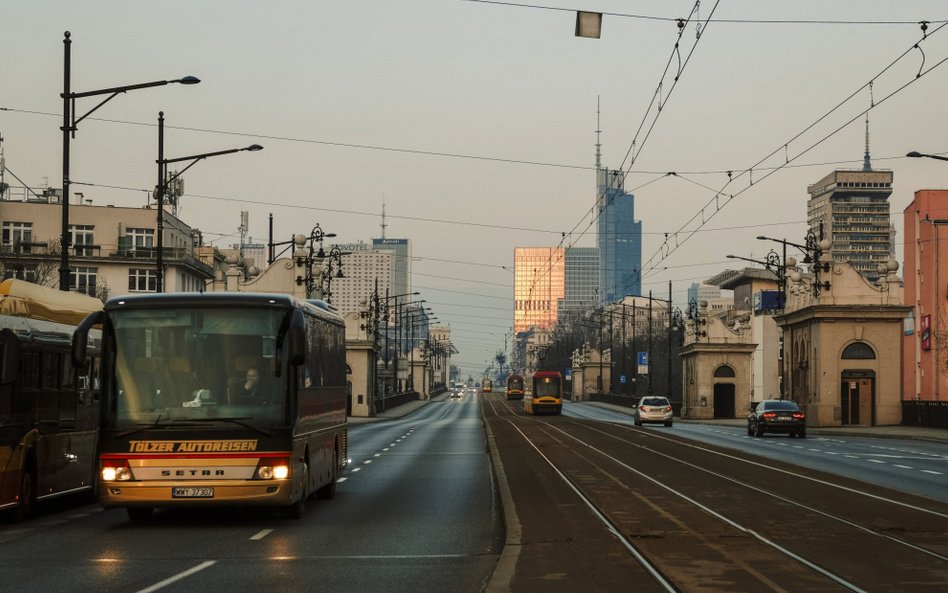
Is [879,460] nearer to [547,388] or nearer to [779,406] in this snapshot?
[779,406]

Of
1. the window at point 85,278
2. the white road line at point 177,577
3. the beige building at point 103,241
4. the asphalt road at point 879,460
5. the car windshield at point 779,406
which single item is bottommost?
the asphalt road at point 879,460

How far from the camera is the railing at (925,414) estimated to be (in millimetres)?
63906

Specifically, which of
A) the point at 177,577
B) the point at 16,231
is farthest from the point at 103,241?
the point at 177,577

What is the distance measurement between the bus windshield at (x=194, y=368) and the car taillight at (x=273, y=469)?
0.46 meters

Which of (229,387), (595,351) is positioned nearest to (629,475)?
(229,387)

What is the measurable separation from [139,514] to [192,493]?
2546 millimetres

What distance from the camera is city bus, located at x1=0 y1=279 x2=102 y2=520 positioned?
1695 centimetres

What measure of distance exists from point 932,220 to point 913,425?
26671 millimetres

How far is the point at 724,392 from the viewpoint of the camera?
96562 millimetres

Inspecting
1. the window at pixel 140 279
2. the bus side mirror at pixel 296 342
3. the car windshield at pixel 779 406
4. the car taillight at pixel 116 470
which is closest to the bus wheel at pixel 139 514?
the car taillight at pixel 116 470

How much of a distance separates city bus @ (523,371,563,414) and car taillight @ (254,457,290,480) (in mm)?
78467

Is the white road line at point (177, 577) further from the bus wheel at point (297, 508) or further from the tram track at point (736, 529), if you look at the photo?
the bus wheel at point (297, 508)

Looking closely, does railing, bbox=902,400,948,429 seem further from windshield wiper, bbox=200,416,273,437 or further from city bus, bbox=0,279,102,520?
windshield wiper, bbox=200,416,273,437

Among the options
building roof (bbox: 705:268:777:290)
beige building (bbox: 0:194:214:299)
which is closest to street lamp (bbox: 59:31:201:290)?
beige building (bbox: 0:194:214:299)
